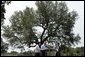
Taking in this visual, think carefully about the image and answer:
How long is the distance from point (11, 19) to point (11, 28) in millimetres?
1881

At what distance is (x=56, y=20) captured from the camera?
53.7 metres

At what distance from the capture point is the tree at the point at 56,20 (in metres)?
A: 53.3

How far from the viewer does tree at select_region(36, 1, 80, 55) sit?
5331 centimetres

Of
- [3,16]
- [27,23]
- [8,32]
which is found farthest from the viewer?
[8,32]

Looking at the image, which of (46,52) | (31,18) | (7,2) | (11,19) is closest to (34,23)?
(31,18)

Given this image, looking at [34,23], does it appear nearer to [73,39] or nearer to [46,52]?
[73,39]

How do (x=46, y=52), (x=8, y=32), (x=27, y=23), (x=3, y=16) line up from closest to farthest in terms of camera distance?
1. (x=46, y=52)
2. (x=3, y=16)
3. (x=27, y=23)
4. (x=8, y=32)

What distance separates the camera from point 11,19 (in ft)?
185

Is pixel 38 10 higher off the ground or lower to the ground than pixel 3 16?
higher

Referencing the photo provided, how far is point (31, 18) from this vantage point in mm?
53812

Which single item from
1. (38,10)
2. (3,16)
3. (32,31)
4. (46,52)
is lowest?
(46,52)

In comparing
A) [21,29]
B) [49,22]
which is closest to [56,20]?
[49,22]

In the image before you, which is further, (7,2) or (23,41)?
(23,41)

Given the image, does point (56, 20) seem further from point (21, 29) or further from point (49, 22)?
point (21, 29)
